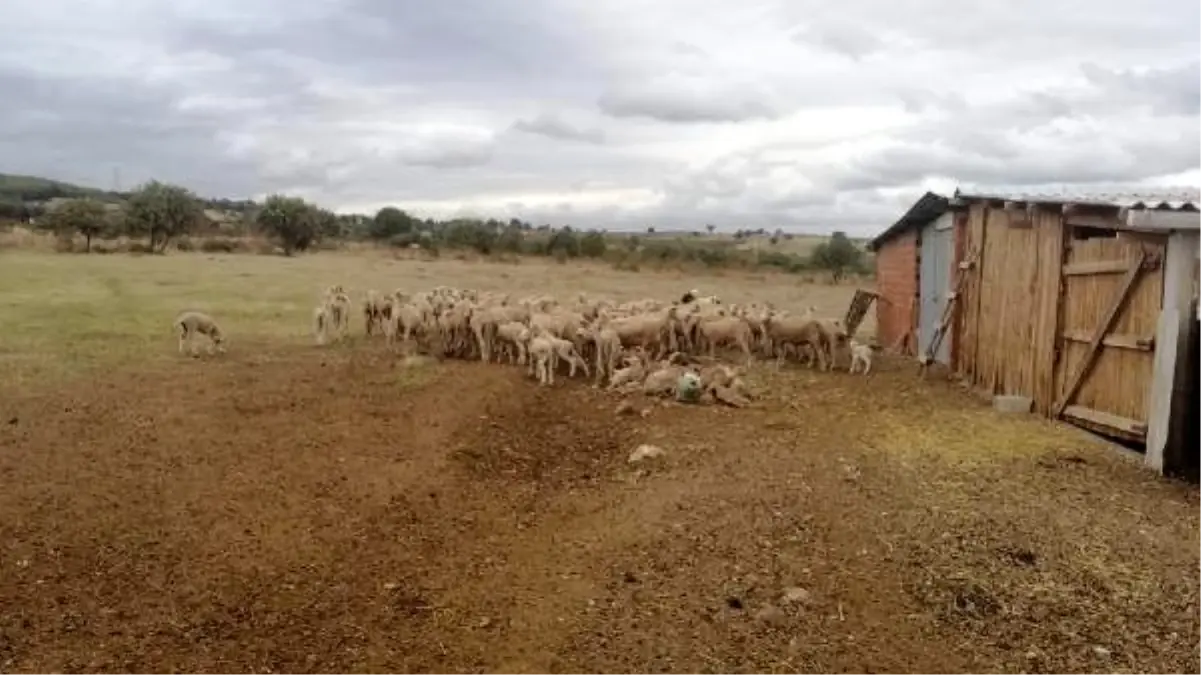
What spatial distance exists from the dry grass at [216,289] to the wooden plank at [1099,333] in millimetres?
14147

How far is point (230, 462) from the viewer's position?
Answer: 36.3 feet

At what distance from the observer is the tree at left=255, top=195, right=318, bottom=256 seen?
5819cm

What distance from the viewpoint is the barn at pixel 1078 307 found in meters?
10.9

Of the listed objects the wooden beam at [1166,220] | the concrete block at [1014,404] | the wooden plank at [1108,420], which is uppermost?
the wooden beam at [1166,220]

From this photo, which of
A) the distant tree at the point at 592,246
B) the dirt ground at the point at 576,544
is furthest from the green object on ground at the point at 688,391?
the distant tree at the point at 592,246

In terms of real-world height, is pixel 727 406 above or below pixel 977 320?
below

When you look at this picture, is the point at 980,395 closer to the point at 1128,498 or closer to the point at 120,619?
the point at 1128,498

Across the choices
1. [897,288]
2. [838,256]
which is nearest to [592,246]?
[838,256]

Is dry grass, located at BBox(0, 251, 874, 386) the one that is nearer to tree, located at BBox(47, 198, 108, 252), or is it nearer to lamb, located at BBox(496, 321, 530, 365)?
lamb, located at BBox(496, 321, 530, 365)

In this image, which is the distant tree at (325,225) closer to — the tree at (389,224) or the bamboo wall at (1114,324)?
the tree at (389,224)

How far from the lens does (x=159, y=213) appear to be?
5769 centimetres

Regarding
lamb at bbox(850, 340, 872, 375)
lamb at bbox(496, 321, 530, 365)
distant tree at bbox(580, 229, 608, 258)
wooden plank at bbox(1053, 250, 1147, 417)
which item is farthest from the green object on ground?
distant tree at bbox(580, 229, 608, 258)

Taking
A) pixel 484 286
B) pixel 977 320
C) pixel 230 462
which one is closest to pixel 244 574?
pixel 230 462

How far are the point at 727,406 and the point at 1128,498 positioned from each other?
5562 millimetres
